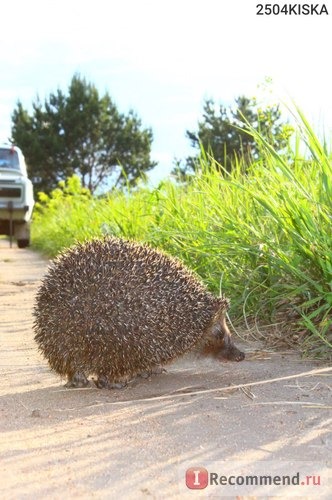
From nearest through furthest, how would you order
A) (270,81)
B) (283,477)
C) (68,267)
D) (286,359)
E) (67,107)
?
1. (283,477)
2. (68,267)
3. (286,359)
4. (270,81)
5. (67,107)

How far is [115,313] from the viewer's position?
15.4ft

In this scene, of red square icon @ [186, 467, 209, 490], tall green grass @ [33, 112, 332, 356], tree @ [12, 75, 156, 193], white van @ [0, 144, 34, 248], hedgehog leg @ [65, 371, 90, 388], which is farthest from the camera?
tree @ [12, 75, 156, 193]

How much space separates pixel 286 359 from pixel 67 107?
143ft

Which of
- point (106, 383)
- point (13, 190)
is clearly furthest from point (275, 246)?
point (13, 190)

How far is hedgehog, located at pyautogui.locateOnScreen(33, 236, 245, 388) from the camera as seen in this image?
4730mm

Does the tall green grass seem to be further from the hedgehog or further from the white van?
the white van

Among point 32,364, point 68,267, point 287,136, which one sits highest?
point 287,136

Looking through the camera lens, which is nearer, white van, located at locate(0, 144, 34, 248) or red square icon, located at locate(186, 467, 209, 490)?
red square icon, located at locate(186, 467, 209, 490)

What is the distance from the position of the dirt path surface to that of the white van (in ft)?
44.0

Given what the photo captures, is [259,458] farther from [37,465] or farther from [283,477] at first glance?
[37,465]

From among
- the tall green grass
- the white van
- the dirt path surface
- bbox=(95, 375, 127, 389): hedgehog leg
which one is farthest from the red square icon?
the white van

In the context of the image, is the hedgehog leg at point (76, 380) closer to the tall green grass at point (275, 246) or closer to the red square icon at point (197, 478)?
the tall green grass at point (275, 246)

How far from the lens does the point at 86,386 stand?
4.97m

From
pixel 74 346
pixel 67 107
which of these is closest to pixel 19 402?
pixel 74 346
